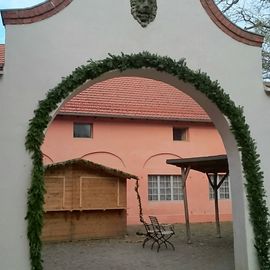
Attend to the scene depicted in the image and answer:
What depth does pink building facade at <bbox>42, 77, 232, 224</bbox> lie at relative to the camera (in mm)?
19156

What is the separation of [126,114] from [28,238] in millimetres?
13232

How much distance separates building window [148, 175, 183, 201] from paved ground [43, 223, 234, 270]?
15.1 feet

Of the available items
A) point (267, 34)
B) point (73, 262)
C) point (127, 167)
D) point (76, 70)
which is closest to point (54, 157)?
point (127, 167)

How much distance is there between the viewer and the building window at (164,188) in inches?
808

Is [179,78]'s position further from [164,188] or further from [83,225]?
[164,188]

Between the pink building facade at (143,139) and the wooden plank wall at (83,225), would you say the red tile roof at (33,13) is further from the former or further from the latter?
the pink building facade at (143,139)

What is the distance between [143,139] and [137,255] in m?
9.14

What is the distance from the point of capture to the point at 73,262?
1070cm

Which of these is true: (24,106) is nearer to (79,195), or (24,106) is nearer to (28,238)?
(28,238)

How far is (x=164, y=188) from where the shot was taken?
20.9 m

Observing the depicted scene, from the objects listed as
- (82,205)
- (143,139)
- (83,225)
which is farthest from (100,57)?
(143,139)

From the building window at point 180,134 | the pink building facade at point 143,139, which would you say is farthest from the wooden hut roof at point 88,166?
the building window at point 180,134

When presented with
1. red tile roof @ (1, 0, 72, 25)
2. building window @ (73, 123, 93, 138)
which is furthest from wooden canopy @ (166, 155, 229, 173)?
red tile roof @ (1, 0, 72, 25)

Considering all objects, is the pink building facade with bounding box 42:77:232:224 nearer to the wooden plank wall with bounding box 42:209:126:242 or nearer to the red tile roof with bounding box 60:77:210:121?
→ the red tile roof with bounding box 60:77:210:121
